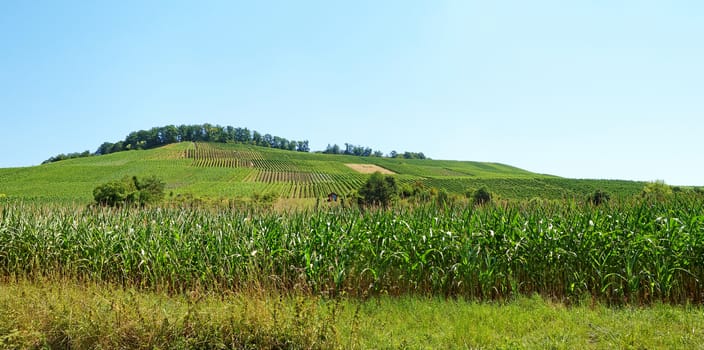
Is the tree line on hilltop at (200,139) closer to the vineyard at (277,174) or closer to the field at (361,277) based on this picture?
the vineyard at (277,174)

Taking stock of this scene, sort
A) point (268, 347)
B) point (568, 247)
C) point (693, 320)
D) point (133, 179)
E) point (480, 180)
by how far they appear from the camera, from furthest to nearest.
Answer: point (480, 180)
point (133, 179)
point (568, 247)
point (693, 320)
point (268, 347)

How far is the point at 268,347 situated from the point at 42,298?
11.2 feet

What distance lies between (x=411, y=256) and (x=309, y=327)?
10.0 feet

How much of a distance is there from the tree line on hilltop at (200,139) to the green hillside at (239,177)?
23.9m

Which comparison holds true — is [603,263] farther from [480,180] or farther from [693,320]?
[480,180]

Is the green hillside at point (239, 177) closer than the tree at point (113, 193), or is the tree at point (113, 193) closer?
the tree at point (113, 193)

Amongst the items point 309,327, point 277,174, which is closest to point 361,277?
point 309,327

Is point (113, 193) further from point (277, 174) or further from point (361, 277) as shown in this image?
point (361, 277)

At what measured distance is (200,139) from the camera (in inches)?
5920

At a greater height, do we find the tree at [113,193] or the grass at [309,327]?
the grass at [309,327]

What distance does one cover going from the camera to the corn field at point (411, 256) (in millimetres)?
6133

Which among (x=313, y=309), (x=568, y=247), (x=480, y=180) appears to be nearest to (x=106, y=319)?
(x=313, y=309)

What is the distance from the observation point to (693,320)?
16.1ft

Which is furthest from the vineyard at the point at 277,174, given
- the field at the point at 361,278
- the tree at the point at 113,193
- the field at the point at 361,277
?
the field at the point at 361,277
